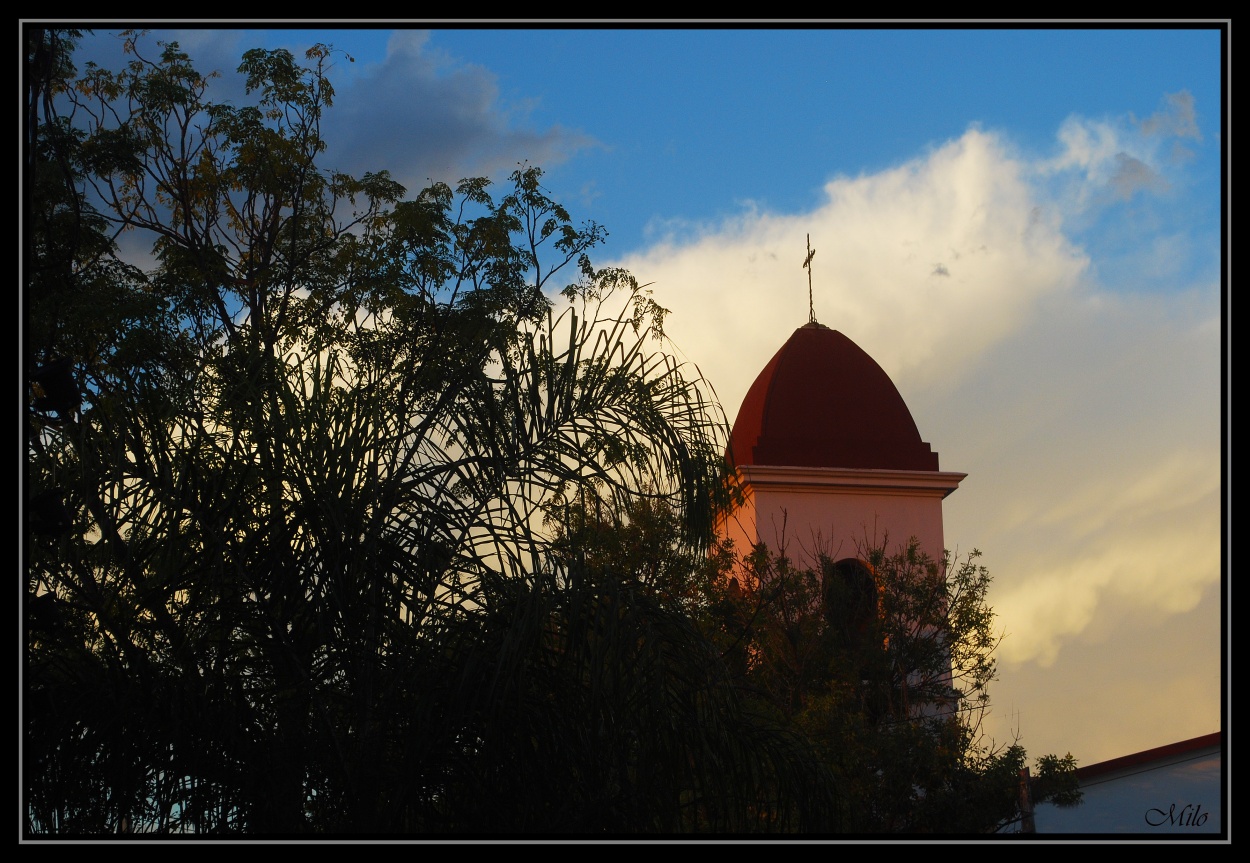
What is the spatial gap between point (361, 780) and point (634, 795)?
0.98 metres

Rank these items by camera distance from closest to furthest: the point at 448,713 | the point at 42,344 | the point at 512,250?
1. the point at 448,713
2. the point at 42,344
3. the point at 512,250

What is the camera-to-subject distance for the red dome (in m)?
20.4

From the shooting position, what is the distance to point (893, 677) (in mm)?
16875

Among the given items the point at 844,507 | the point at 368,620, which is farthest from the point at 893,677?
the point at 368,620

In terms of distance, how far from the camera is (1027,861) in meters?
3.11

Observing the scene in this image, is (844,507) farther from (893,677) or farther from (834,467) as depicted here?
(893,677)

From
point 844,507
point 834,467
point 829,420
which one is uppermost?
point 829,420

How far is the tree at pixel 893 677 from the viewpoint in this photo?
1470 centimetres

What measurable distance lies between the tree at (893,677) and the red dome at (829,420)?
203 centimetres

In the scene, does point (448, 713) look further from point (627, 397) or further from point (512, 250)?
point (512, 250)

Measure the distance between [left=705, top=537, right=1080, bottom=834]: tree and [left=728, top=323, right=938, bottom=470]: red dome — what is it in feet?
6.67

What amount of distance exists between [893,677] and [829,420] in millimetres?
5005

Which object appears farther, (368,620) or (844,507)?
(844,507)
